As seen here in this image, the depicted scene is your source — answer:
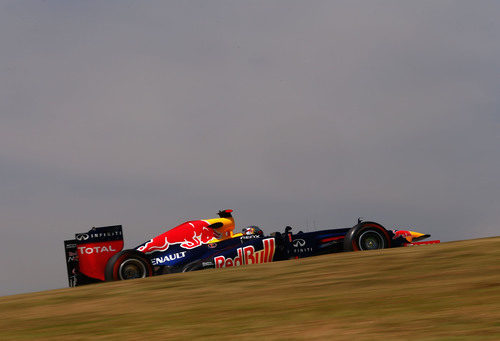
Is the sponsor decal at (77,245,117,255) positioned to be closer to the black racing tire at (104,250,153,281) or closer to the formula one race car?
the formula one race car

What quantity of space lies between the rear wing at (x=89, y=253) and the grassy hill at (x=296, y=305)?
14.4ft

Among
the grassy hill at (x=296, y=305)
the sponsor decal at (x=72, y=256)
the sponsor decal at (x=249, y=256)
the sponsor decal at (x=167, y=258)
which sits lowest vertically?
the grassy hill at (x=296, y=305)

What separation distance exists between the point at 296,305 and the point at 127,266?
23.1ft

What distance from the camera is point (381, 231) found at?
1168 centimetres

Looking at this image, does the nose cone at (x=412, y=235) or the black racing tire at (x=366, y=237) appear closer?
the black racing tire at (x=366, y=237)

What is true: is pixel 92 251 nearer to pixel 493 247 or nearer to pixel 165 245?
pixel 165 245

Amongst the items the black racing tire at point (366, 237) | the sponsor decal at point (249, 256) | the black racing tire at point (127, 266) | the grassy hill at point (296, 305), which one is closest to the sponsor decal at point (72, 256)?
the black racing tire at point (127, 266)

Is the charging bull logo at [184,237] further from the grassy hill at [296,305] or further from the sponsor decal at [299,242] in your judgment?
the grassy hill at [296,305]

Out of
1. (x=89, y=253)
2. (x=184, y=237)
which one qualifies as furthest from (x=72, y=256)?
(x=184, y=237)

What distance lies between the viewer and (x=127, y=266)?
1097cm

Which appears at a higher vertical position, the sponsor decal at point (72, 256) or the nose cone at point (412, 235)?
the sponsor decal at point (72, 256)

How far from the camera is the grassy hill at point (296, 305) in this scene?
3529 millimetres

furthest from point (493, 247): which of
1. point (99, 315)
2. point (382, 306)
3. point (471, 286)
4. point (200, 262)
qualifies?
point (200, 262)

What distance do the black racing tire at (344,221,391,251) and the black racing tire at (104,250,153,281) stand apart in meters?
3.79
